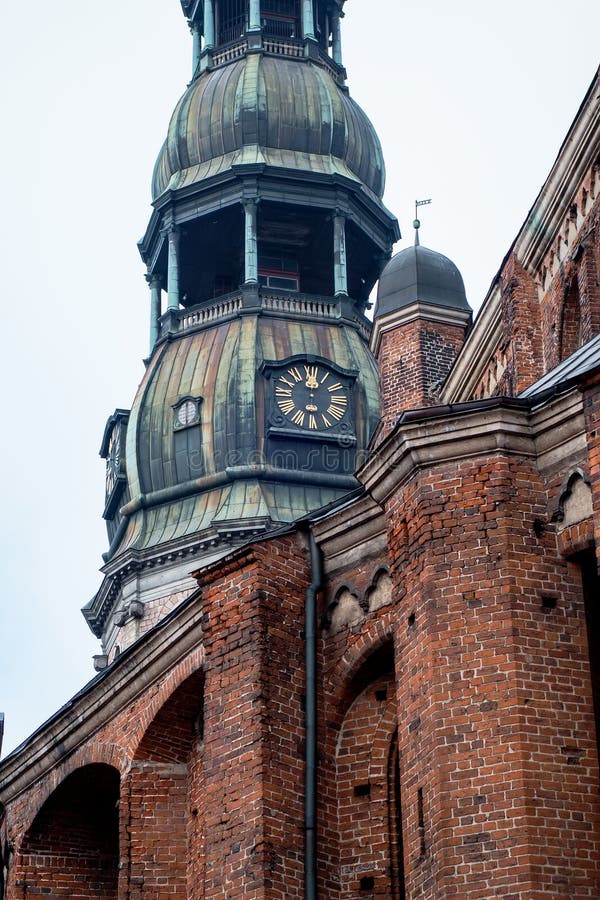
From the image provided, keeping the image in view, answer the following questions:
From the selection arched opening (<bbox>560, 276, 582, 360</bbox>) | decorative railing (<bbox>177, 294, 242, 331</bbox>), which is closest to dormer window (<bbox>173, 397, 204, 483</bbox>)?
decorative railing (<bbox>177, 294, 242, 331</bbox>)

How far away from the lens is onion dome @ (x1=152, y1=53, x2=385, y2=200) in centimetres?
5544

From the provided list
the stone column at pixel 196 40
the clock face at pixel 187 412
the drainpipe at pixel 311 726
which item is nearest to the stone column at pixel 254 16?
the stone column at pixel 196 40

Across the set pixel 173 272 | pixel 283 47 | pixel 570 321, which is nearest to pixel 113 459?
pixel 173 272

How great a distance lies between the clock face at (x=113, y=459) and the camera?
54.9 meters

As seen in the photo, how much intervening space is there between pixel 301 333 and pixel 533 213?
26.2 meters

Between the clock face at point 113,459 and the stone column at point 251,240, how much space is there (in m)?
5.67

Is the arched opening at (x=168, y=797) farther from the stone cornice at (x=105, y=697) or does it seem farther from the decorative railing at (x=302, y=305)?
the decorative railing at (x=302, y=305)

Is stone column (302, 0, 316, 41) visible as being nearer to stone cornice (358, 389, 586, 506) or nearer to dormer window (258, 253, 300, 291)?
dormer window (258, 253, 300, 291)

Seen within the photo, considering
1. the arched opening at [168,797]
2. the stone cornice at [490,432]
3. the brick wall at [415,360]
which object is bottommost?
the arched opening at [168,797]

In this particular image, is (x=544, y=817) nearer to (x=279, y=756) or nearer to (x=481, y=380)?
(x=279, y=756)

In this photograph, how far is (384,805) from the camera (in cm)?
1931

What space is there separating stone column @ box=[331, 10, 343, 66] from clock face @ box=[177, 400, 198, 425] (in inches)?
488

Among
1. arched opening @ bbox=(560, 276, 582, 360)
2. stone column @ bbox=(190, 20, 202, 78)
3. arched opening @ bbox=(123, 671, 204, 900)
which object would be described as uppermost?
stone column @ bbox=(190, 20, 202, 78)

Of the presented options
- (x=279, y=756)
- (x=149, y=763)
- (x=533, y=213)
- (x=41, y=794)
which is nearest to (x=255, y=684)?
(x=279, y=756)
